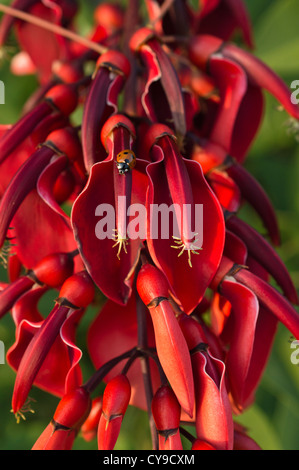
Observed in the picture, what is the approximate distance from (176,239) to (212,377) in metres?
0.15

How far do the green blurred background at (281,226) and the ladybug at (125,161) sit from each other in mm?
369

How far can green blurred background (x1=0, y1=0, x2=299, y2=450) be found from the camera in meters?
0.90

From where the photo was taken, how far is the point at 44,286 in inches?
24.9

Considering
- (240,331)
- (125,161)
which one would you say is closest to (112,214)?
(125,161)

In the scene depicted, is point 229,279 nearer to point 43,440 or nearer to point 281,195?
point 43,440

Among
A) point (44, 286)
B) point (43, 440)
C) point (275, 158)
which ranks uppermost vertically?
point (275, 158)

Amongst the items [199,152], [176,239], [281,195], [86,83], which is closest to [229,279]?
[176,239]

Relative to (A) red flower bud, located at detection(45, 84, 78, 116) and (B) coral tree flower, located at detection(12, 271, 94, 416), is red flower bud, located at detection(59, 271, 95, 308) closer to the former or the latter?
(B) coral tree flower, located at detection(12, 271, 94, 416)

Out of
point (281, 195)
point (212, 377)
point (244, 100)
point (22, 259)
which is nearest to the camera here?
point (212, 377)

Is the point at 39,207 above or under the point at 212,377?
above

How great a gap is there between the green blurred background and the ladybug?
14.5 inches
